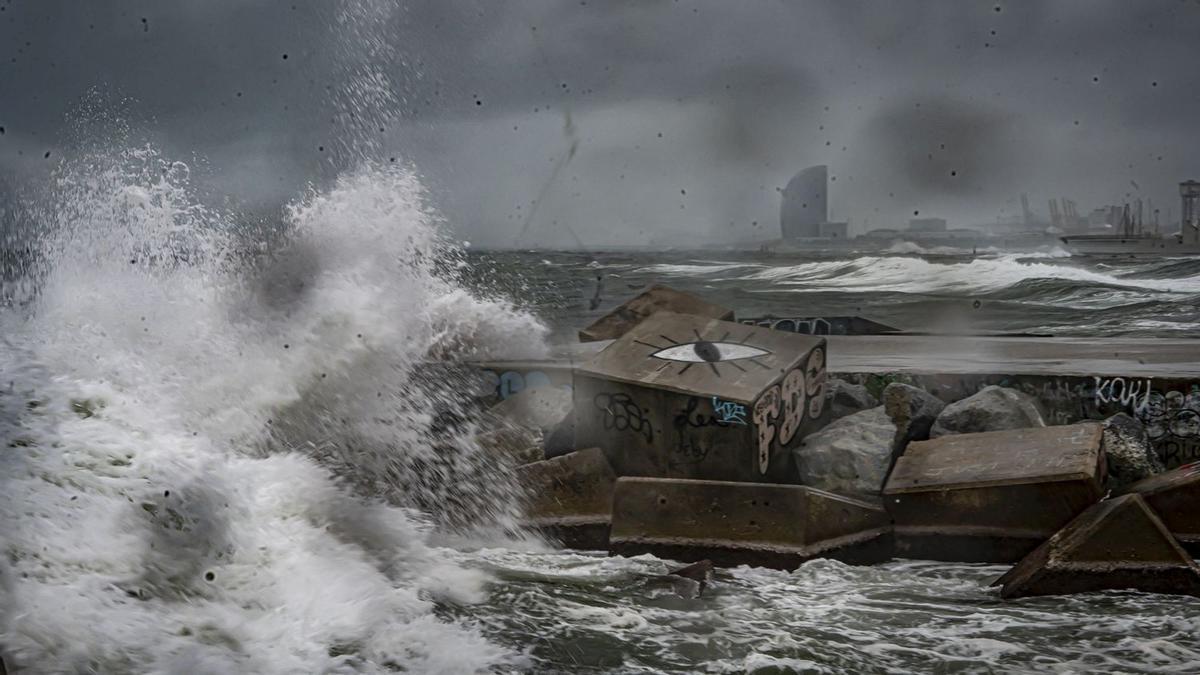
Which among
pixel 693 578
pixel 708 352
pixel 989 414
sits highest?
pixel 708 352

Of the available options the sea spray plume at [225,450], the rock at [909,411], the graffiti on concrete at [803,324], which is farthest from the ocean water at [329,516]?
the graffiti on concrete at [803,324]

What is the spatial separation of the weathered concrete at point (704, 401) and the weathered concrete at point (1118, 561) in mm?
1699

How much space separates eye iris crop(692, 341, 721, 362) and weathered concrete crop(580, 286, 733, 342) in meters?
1.25

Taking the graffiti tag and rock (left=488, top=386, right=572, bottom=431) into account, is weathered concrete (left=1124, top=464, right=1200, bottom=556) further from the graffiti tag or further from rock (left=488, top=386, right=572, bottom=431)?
rock (left=488, top=386, right=572, bottom=431)

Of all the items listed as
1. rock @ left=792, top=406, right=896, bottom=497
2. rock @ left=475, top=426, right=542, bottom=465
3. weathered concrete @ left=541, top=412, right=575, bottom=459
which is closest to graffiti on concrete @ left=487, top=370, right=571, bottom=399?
rock @ left=475, top=426, right=542, bottom=465

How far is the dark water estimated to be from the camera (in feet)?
32.7

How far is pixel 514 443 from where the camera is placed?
6.38m

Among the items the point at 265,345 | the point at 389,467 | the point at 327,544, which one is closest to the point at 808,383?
the point at 389,467

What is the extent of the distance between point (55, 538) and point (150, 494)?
1.79 ft

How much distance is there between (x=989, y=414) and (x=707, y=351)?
1.84m

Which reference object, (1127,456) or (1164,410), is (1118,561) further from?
(1164,410)

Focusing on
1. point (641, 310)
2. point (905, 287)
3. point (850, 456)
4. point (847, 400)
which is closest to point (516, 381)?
point (641, 310)

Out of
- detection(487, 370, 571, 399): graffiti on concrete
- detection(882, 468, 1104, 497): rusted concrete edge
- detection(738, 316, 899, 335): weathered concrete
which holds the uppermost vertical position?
detection(738, 316, 899, 335): weathered concrete

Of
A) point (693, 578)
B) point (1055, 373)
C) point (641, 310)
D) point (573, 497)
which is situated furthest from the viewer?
point (641, 310)
